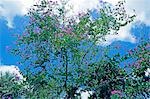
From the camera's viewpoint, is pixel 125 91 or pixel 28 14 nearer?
pixel 125 91

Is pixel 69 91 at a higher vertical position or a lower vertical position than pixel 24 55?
lower

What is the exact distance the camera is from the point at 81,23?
19.3 metres

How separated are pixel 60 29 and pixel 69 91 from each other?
2.46 metres

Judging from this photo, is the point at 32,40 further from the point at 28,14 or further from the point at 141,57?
the point at 141,57

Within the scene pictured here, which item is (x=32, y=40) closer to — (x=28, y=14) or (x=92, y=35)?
(x=28, y=14)

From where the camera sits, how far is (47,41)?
1948 centimetres

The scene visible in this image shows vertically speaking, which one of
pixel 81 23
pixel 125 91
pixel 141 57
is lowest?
pixel 125 91

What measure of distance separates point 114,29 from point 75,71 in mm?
2346

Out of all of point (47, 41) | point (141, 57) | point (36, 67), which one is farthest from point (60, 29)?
point (141, 57)

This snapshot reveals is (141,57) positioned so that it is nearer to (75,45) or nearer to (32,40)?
(75,45)

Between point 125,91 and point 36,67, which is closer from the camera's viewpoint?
point 125,91

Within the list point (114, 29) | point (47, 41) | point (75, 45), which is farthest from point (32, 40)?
point (114, 29)

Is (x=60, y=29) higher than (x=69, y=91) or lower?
higher

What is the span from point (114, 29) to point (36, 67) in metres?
3.53
